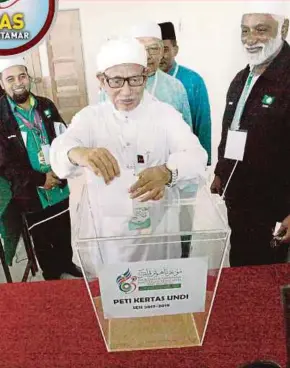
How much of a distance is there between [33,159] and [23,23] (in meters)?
0.37

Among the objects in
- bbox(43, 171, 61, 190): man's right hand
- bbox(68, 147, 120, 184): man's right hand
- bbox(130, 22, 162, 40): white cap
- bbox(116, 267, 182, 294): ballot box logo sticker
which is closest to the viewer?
bbox(116, 267, 182, 294): ballot box logo sticker

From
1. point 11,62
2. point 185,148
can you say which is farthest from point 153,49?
point 11,62

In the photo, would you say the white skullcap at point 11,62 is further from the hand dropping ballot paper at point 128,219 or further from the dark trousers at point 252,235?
the dark trousers at point 252,235

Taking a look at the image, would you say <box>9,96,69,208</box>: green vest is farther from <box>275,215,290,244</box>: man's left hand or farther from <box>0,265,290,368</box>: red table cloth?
<box>275,215,290,244</box>: man's left hand

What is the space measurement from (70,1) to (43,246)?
775 millimetres

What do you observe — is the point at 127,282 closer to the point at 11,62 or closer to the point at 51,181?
the point at 51,181

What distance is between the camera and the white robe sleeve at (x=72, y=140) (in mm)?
1137

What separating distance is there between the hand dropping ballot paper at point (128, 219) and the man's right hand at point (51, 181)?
0.51 ft

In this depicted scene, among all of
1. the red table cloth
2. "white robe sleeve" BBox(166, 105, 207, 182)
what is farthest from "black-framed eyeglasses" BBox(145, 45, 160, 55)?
the red table cloth

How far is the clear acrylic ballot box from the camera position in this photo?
0.82m

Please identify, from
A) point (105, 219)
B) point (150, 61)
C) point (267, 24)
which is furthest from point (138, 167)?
point (267, 24)

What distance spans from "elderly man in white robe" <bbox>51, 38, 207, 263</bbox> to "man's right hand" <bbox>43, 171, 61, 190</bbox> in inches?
1.3

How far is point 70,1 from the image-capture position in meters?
1.11

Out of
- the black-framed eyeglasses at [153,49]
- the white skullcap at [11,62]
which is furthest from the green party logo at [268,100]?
the white skullcap at [11,62]
